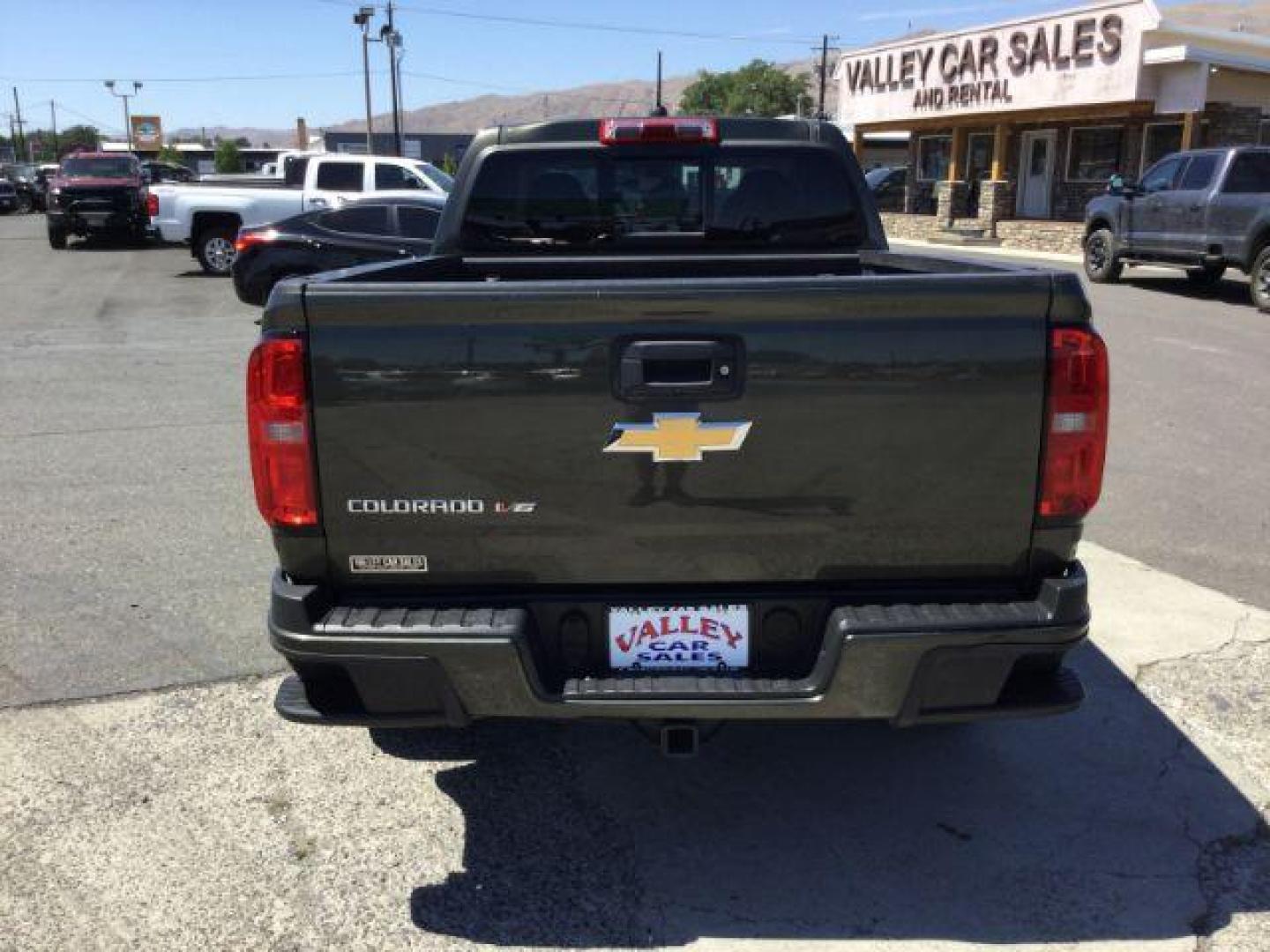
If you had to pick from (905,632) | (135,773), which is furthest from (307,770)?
(905,632)

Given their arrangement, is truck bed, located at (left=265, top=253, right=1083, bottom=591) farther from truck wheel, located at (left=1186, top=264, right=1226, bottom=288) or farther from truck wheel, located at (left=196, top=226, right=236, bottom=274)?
truck wheel, located at (left=196, top=226, right=236, bottom=274)

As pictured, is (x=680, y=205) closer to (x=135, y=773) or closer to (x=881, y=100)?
(x=135, y=773)

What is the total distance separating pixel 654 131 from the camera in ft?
14.6

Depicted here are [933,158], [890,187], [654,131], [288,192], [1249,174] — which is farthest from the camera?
[890,187]

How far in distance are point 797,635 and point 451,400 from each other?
1.07 meters

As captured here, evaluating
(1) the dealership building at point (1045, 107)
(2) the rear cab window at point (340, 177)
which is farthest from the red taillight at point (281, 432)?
(1) the dealership building at point (1045, 107)

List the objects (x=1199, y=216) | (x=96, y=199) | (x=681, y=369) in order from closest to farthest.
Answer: (x=681, y=369) < (x=1199, y=216) < (x=96, y=199)

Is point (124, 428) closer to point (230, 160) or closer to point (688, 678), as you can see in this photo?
point (688, 678)

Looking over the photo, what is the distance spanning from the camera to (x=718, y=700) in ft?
9.30

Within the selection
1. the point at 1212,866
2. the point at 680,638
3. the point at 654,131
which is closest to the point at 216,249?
the point at 654,131

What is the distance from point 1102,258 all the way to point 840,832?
694 inches

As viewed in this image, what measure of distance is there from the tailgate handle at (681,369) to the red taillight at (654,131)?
77.2 inches

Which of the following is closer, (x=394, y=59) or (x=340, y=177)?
(x=340, y=177)

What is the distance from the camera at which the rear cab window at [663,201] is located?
15.2 ft
